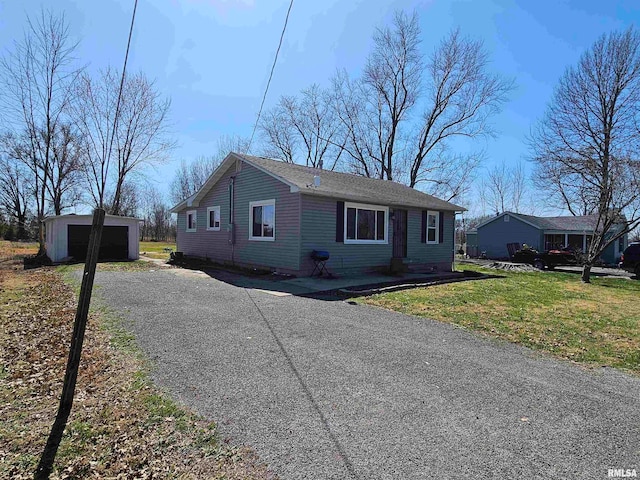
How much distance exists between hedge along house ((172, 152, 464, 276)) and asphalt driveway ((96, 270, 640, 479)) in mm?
6040

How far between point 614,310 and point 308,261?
774 centimetres

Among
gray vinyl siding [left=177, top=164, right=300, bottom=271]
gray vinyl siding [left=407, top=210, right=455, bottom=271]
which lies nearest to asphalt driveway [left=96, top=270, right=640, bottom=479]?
gray vinyl siding [left=177, top=164, right=300, bottom=271]

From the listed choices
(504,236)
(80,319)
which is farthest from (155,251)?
(504,236)

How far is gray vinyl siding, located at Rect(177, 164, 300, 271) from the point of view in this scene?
39.4ft

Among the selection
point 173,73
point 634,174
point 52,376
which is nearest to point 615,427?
point 52,376

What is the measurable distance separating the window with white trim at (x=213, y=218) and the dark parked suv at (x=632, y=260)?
18546mm

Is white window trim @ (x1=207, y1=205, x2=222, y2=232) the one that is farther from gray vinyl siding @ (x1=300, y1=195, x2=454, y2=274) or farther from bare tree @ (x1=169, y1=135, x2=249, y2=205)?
bare tree @ (x1=169, y1=135, x2=249, y2=205)

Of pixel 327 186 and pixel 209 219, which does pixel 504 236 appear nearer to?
pixel 327 186

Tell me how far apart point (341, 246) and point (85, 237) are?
13.2 m

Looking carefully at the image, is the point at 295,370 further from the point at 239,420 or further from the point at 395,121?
the point at 395,121

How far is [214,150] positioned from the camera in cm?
3875

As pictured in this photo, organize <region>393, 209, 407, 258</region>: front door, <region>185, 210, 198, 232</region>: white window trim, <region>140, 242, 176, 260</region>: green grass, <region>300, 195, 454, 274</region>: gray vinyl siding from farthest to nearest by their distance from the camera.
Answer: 1. <region>140, 242, 176, 260</region>: green grass
2. <region>185, 210, 198, 232</region>: white window trim
3. <region>393, 209, 407, 258</region>: front door
4. <region>300, 195, 454, 274</region>: gray vinyl siding

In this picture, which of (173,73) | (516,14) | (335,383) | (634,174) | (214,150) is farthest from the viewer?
(214,150)

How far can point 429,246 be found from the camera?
1606 cm
